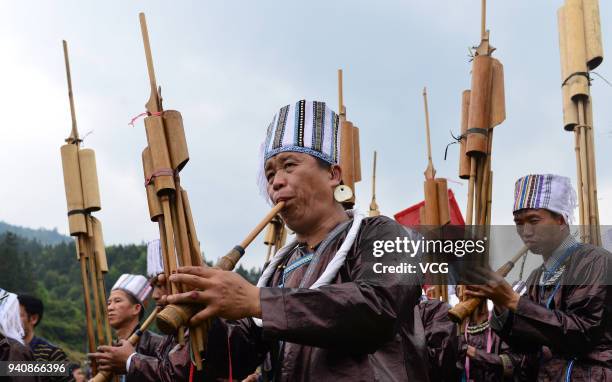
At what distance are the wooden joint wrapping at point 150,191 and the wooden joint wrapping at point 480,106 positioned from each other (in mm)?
2239

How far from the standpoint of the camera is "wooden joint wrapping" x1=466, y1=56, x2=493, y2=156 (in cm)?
479

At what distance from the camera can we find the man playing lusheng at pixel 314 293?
276 cm

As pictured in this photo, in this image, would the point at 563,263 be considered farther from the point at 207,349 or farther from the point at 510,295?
the point at 207,349

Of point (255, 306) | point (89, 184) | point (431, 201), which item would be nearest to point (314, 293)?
point (255, 306)

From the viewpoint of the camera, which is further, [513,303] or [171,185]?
[513,303]

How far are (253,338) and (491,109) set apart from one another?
89.8 inches

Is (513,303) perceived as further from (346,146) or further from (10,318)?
(10,318)

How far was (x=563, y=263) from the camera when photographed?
4.95 meters

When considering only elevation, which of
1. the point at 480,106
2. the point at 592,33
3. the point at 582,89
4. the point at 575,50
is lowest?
the point at 480,106

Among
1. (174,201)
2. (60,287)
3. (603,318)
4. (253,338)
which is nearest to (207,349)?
(253,338)

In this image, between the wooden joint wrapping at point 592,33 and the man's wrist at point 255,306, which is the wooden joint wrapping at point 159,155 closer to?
the man's wrist at point 255,306

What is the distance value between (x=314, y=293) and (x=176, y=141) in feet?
2.80

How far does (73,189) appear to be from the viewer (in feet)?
19.5

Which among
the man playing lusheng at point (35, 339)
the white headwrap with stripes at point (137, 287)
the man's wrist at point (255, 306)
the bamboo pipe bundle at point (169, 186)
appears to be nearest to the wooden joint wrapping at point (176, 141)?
the bamboo pipe bundle at point (169, 186)
